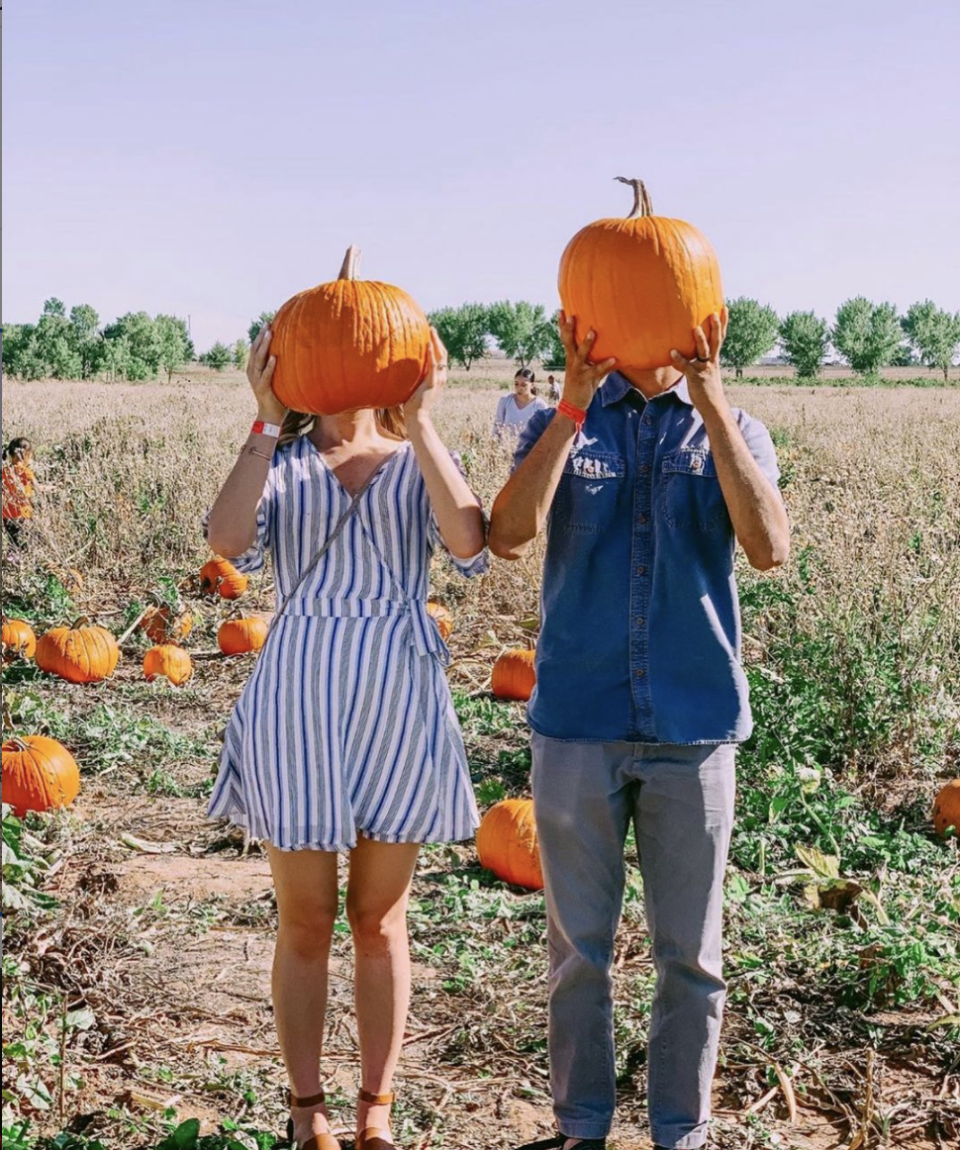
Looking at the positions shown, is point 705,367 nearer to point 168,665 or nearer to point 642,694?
point 642,694

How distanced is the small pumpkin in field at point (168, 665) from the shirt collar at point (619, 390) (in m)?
4.59

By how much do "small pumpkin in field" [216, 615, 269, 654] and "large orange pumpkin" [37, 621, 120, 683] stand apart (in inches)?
26.2

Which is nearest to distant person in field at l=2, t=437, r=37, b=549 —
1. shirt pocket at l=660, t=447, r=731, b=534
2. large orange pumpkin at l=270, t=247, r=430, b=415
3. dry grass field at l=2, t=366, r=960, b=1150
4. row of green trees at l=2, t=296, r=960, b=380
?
dry grass field at l=2, t=366, r=960, b=1150

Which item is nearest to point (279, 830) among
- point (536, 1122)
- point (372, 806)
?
point (372, 806)

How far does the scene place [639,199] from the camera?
250 centimetres

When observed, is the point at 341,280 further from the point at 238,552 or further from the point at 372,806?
the point at 372,806

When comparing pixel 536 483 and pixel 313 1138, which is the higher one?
pixel 536 483

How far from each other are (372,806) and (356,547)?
0.55 metres

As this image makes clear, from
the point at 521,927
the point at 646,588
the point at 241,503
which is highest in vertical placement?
the point at 241,503

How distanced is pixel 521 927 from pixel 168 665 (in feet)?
11.3

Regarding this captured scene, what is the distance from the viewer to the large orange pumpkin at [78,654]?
252 inches

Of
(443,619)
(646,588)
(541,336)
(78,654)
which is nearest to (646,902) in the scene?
(646,588)

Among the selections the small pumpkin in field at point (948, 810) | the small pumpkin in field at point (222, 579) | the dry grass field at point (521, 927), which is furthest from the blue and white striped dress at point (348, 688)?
the small pumpkin in field at point (222, 579)

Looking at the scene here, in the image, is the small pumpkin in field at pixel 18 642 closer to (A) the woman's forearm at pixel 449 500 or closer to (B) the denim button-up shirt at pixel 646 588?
(A) the woman's forearm at pixel 449 500
